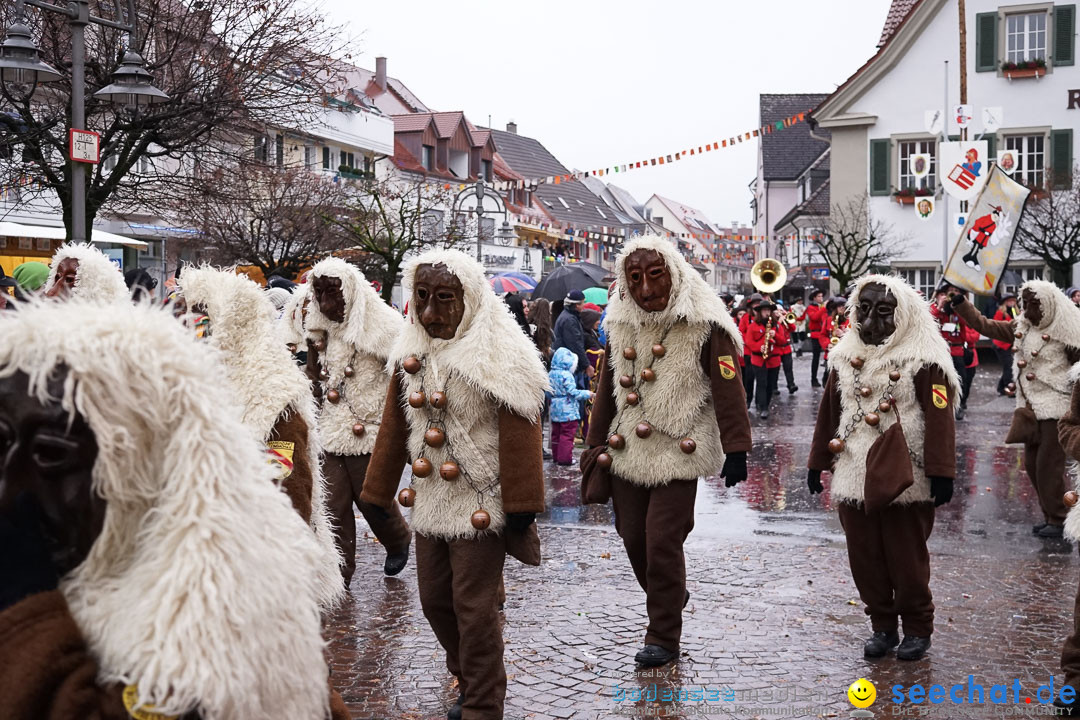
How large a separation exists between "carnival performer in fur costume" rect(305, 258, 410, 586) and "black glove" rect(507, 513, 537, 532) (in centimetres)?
231

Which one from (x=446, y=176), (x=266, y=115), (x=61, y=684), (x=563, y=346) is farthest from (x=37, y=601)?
(x=446, y=176)

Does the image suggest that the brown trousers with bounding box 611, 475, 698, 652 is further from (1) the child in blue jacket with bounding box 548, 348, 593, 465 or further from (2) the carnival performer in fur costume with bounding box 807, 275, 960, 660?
(1) the child in blue jacket with bounding box 548, 348, 593, 465

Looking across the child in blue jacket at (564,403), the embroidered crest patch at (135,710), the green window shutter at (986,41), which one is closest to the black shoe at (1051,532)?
the child in blue jacket at (564,403)

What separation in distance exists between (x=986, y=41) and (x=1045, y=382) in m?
22.6

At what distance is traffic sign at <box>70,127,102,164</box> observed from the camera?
362 inches

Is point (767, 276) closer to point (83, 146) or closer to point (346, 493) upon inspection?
point (83, 146)

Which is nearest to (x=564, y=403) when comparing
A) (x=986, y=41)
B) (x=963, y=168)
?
(x=963, y=168)

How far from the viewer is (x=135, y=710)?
1.73 m

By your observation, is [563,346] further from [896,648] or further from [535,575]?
[896,648]

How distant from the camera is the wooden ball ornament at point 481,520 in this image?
435 centimetres

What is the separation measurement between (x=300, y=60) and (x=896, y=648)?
11543 millimetres

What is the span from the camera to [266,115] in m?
14.2

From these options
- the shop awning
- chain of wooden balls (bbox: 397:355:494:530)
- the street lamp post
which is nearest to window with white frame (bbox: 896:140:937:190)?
the shop awning

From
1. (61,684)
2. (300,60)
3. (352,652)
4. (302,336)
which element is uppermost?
(300,60)
